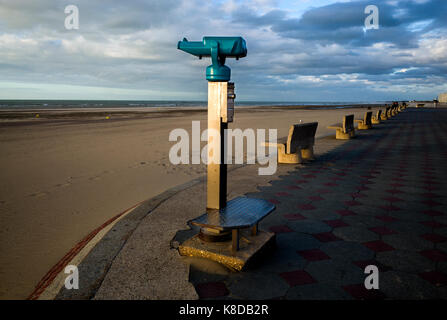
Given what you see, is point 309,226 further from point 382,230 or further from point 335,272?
point 335,272

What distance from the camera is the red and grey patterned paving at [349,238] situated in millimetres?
2613

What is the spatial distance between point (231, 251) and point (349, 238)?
1486mm

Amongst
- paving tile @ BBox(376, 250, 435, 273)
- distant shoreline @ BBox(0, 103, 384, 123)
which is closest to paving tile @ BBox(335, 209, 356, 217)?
paving tile @ BBox(376, 250, 435, 273)

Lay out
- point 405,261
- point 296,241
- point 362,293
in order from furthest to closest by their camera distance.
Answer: point 296,241, point 405,261, point 362,293

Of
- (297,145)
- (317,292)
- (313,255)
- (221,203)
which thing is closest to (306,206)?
(313,255)

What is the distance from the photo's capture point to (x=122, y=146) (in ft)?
35.4

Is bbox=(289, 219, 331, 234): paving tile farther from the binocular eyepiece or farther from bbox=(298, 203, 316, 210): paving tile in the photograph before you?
the binocular eyepiece

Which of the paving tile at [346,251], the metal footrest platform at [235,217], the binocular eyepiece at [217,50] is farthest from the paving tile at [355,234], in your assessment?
the binocular eyepiece at [217,50]

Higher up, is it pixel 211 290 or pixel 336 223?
pixel 336 223

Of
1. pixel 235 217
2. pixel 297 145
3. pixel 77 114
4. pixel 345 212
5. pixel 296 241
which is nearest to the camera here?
pixel 235 217

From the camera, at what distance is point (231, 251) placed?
3006 millimetres

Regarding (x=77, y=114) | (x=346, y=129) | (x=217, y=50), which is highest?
(x=77, y=114)
